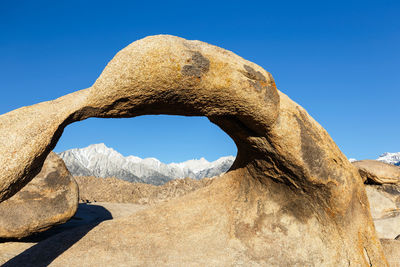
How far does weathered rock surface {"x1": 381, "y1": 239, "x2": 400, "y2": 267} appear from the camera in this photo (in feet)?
17.1

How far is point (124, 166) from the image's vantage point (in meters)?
132

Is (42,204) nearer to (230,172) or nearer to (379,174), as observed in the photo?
(230,172)

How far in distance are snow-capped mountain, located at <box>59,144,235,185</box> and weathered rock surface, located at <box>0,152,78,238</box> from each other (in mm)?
113227

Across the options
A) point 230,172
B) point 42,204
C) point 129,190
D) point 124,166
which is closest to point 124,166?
point 124,166

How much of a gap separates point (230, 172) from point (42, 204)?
3.88 m

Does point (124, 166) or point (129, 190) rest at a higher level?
point (124, 166)

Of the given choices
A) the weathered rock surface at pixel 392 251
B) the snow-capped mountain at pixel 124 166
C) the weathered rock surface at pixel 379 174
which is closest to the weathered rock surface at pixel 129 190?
the weathered rock surface at pixel 379 174

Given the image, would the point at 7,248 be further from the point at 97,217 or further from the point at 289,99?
the point at 289,99

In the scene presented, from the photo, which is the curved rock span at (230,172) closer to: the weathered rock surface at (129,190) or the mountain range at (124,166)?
the weathered rock surface at (129,190)

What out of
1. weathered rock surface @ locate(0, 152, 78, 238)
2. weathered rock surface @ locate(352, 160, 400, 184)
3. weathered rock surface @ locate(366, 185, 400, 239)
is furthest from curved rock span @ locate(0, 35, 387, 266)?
weathered rock surface @ locate(352, 160, 400, 184)

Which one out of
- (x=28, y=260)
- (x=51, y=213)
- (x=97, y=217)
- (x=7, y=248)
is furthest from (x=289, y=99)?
(x=97, y=217)

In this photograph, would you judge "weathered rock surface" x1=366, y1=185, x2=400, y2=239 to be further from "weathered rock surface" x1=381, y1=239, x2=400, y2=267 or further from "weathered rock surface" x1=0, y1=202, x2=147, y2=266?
"weathered rock surface" x1=0, y1=202, x2=147, y2=266

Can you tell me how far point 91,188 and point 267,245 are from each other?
672 inches

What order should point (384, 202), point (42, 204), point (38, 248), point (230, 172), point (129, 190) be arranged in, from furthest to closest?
point (129, 190) < point (384, 202) < point (42, 204) < point (230, 172) < point (38, 248)
